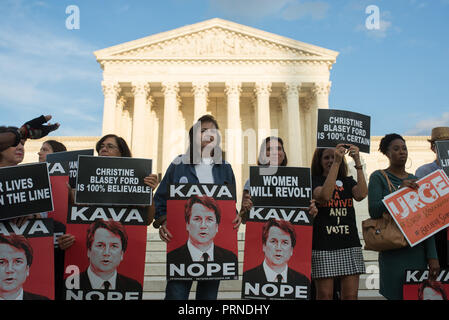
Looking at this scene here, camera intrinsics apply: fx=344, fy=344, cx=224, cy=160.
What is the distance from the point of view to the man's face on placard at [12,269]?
3.53 meters

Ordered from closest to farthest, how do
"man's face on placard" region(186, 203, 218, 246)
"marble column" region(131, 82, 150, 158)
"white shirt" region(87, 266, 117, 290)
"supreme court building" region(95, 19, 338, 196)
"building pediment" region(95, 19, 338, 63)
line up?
1. "white shirt" region(87, 266, 117, 290)
2. "man's face on placard" region(186, 203, 218, 246)
3. "marble column" region(131, 82, 150, 158)
4. "supreme court building" region(95, 19, 338, 196)
5. "building pediment" region(95, 19, 338, 63)

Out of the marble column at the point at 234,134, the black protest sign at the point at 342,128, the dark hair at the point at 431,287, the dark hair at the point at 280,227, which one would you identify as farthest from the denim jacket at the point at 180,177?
the marble column at the point at 234,134

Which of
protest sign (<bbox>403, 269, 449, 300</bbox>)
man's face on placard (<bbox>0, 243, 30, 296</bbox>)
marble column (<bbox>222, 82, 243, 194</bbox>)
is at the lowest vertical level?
protest sign (<bbox>403, 269, 449, 300</bbox>)

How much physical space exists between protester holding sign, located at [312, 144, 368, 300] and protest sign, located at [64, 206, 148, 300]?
2.21 metres

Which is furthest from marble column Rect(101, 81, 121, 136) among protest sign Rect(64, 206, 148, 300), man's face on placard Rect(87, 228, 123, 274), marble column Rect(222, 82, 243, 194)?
man's face on placard Rect(87, 228, 123, 274)

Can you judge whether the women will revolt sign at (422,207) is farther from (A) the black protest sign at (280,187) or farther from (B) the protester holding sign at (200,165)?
(B) the protester holding sign at (200,165)

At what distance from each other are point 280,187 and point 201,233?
1146 millimetres

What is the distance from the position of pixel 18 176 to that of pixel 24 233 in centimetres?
63

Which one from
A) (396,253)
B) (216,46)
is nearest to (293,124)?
(216,46)

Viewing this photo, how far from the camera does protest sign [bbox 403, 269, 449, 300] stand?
4.15 metres

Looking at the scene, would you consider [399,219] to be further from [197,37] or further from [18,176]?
[197,37]

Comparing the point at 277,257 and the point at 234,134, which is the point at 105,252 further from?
the point at 234,134

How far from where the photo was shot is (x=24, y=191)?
3807mm

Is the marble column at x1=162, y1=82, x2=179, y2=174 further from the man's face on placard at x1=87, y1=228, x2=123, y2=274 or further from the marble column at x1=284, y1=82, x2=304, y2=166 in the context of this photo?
the man's face on placard at x1=87, y1=228, x2=123, y2=274
